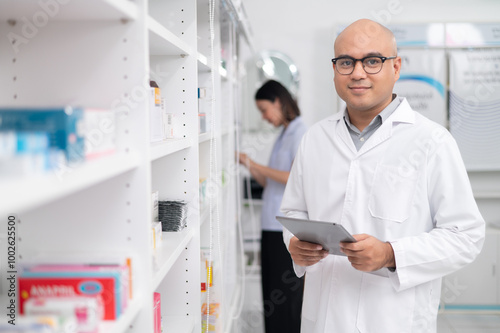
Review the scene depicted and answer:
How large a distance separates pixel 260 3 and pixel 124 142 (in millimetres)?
3711

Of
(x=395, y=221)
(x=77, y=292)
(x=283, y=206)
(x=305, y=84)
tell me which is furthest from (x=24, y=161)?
(x=305, y=84)

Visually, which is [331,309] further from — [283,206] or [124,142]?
[124,142]

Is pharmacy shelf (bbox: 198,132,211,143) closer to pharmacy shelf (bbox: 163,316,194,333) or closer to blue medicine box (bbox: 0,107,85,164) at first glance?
pharmacy shelf (bbox: 163,316,194,333)

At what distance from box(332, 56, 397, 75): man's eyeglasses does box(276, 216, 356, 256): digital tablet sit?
0.58 metres

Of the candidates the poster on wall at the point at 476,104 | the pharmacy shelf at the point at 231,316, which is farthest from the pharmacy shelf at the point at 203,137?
the poster on wall at the point at 476,104

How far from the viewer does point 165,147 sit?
1315mm

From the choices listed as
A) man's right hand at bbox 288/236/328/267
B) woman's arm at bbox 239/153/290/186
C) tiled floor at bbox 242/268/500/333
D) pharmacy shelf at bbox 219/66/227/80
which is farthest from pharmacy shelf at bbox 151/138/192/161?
tiled floor at bbox 242/268/500/333

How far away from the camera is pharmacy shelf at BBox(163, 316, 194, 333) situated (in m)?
1.64

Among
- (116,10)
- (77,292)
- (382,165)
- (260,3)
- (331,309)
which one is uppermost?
(260,3)

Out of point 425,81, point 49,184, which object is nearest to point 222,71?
point 49,184

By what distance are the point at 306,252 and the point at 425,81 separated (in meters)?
3.16

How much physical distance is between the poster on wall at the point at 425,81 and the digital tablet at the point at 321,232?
306 cm

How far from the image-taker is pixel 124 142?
3.43 feet

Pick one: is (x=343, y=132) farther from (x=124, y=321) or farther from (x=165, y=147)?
(x=124, y=321)
